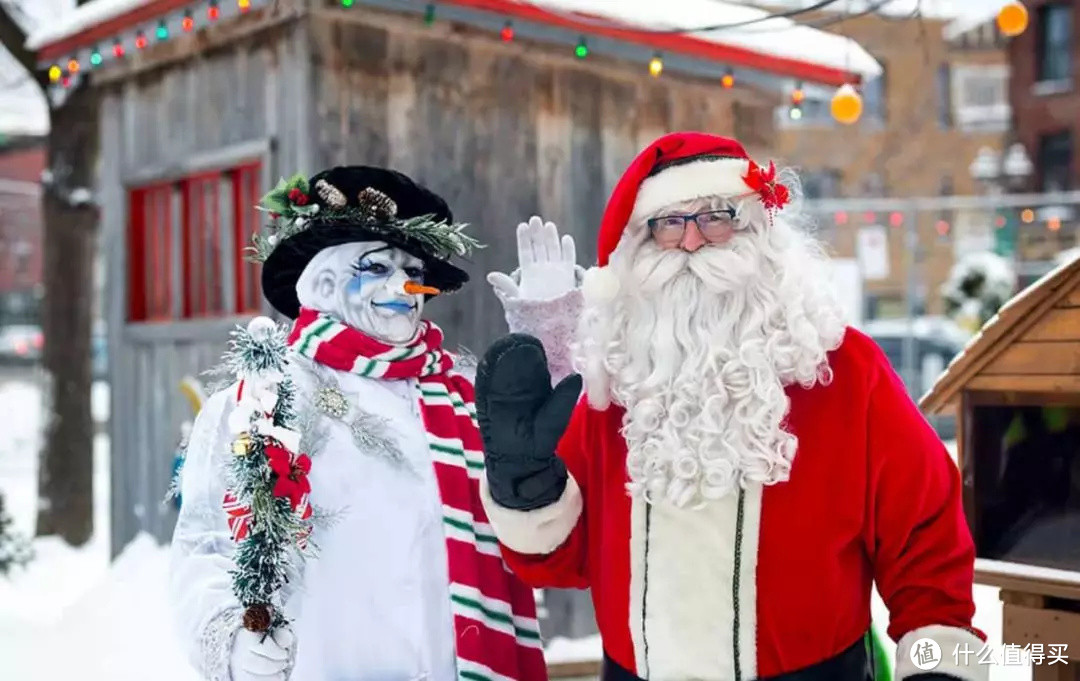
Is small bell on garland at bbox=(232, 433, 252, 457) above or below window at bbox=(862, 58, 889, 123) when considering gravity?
below

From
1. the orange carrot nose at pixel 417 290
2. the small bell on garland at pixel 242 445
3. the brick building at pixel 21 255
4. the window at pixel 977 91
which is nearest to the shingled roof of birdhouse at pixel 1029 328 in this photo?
the orange carrot nose at pixel 417 290

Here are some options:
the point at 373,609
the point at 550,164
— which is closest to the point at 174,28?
the point at 550,164

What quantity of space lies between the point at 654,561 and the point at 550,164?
Result: 118 inches

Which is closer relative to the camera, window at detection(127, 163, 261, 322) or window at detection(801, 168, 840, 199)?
window at detection(127, 163, 261, 322)

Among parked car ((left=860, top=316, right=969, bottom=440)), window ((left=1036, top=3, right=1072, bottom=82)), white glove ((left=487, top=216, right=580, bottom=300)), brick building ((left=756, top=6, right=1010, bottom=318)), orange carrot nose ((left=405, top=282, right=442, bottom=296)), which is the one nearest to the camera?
orange carrot nose ((left=405, top=282, right=442, bottom=296))

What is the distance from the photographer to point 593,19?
447 centimetres

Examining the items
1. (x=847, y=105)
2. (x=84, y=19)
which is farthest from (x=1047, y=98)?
(x=84, y=19)

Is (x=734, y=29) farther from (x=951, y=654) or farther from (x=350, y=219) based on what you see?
(x=951, y=654)

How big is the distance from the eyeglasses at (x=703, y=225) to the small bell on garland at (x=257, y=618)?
116 cm

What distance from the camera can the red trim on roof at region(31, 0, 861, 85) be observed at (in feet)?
14.1

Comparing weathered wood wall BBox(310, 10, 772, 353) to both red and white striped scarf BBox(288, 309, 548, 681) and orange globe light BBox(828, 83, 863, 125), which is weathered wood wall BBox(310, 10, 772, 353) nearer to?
orange globe light BBox(828, 83, 863, 125)

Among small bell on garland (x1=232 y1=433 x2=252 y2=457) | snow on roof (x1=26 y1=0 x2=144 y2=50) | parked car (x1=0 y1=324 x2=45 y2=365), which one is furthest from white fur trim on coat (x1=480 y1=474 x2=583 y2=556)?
parked car (x1=0 y1=324 x2=45 y2=365)

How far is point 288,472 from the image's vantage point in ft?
7.81

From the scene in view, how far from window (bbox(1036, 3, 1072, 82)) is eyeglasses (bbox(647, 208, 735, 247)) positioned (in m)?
20.5
